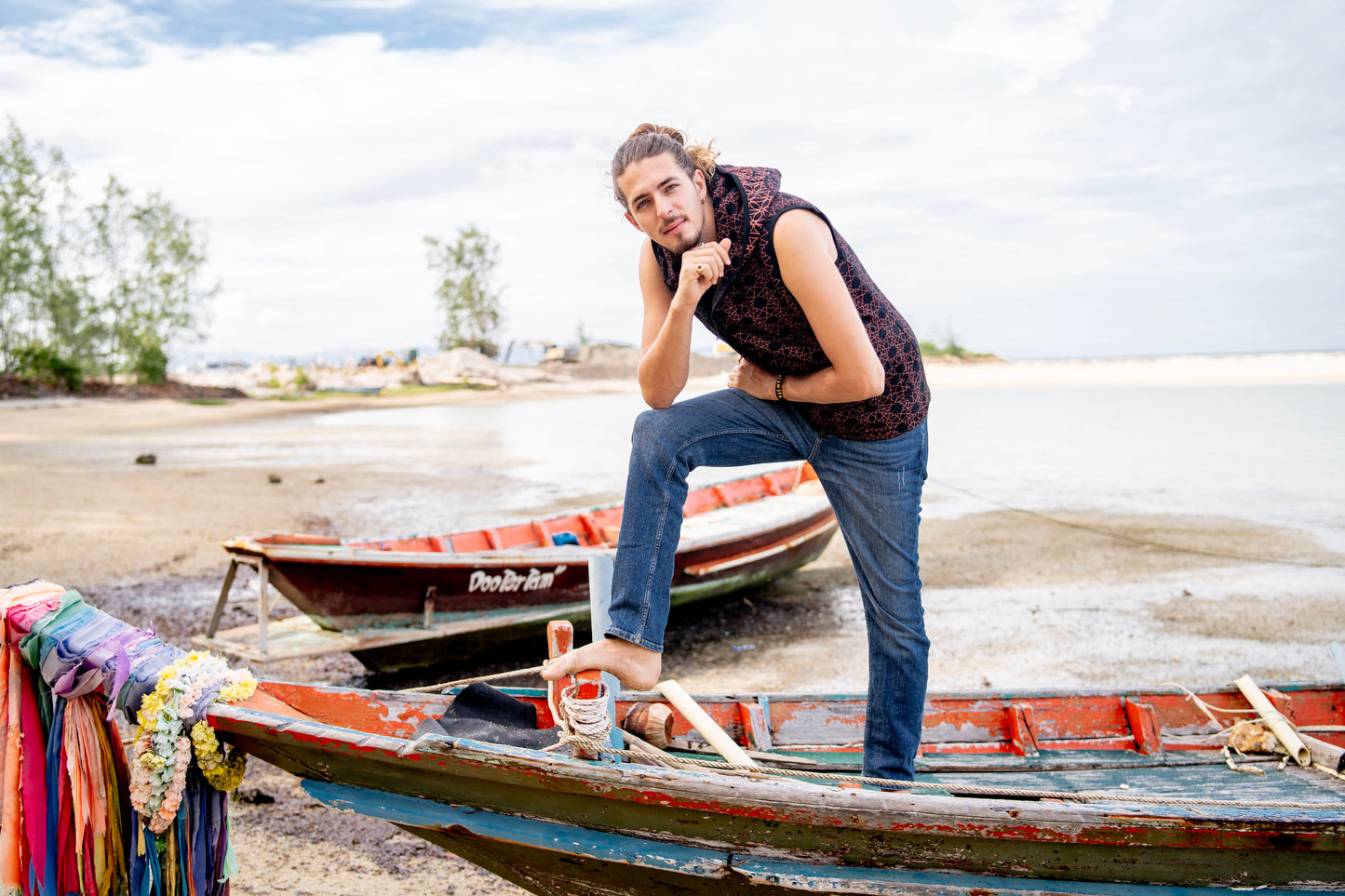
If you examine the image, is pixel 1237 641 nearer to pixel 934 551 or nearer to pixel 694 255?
pixel 934 551

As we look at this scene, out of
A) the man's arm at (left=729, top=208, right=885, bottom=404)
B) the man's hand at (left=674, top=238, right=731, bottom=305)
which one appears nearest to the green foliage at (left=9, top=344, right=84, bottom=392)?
the man's hand at (left=674, top=238, right=731, bottom=305)

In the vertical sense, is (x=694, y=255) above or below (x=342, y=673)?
above

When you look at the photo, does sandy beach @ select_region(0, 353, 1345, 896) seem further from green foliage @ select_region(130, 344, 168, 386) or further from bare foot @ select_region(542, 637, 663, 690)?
green foliage @ select_region(130, 344, 168, 386)

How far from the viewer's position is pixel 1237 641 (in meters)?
7.58

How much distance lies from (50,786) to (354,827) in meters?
1.78

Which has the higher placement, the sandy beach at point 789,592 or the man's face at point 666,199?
the man's face at point 666,199

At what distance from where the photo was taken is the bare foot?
8.45 feet

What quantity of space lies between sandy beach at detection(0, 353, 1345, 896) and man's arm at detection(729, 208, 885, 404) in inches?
108

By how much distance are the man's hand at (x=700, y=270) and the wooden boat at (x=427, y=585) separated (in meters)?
3.84

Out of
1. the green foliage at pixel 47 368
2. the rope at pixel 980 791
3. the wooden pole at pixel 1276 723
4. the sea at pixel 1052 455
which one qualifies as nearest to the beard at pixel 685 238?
the rope at pixel 980 791

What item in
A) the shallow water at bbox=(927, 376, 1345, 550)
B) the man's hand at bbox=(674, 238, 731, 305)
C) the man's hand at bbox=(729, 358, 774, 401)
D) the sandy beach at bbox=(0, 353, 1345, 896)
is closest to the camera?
the man's hand at bbox=(674, 238, 731, 305)

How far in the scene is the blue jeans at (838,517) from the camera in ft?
8.57

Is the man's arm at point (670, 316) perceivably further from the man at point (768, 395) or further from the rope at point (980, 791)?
the rope at point (980, 791)

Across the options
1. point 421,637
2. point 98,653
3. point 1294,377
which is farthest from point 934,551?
point 1294,377
